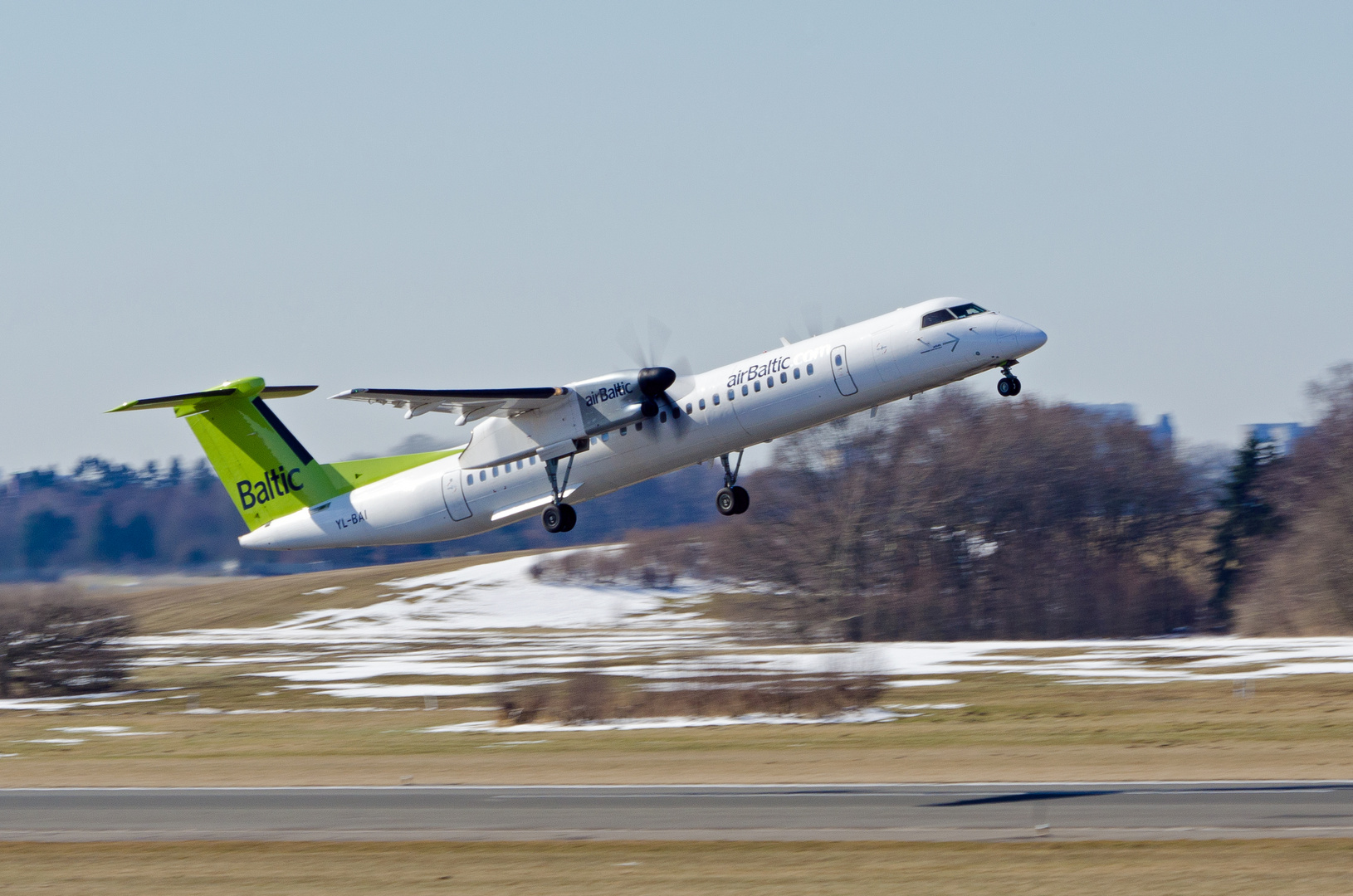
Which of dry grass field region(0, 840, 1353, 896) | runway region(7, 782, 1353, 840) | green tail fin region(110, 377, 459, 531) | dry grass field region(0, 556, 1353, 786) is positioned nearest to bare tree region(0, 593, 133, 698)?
dry grass field region(0, 556, 1353, 786)

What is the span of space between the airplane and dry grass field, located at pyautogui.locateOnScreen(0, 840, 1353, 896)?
11172 millimetres

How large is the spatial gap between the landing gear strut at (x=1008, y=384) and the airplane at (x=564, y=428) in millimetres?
30

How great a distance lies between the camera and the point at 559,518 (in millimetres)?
31359

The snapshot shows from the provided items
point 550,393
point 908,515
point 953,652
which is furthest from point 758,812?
point 908,515

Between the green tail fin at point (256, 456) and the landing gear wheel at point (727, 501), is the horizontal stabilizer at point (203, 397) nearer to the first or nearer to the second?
the green tail fin at point (256, 456)

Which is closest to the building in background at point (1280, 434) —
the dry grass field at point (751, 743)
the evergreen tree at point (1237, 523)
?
the evergreen tree at point (1237, 523)

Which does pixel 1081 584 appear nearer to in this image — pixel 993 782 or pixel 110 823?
pixel 993 782

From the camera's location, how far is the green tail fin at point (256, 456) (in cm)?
3559

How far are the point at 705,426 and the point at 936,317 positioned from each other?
18.0 ft

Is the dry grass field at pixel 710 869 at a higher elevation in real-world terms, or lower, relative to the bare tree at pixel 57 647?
lower

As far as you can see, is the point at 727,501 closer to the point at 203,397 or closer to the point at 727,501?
the point at 727,501

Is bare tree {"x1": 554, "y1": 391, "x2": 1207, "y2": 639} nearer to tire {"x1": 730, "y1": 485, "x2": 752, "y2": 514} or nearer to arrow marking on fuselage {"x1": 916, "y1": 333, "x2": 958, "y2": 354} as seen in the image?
tire {"x1": 730, "y1": 485, "x2": 752, "y2": 514}

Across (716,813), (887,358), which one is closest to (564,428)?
(887,358)

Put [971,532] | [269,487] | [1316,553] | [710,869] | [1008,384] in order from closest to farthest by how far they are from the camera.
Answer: [710,869], [1008,384], [269,487], [1316,553], [971,532]
